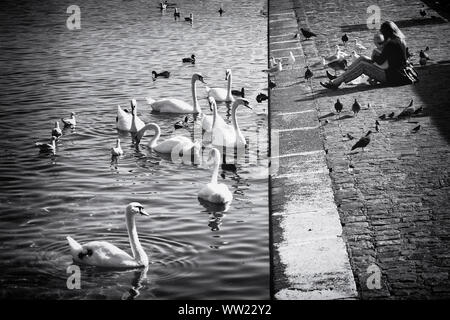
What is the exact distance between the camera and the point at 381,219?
8.34 m

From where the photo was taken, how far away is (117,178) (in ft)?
38.0

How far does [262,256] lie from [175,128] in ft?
20.7

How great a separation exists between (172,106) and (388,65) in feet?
14.7

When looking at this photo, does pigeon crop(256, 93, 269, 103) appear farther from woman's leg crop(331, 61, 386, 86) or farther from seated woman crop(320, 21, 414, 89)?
woman's leg crop(331, 61, 386, 86)

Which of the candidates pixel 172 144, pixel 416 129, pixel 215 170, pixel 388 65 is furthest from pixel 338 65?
pixel 215 170

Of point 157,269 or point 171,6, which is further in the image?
point 171,6

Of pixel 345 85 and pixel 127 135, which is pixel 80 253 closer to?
pixel 127 135

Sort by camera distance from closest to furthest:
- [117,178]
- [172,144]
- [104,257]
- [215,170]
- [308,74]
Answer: [104,257] → [215,170] → [117,178] → [172,144] → [308,74]

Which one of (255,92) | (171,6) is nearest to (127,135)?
(255,92)

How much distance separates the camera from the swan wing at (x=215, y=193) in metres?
10.2

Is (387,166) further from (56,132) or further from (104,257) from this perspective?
(56,132)

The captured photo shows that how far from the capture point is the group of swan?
827cm
